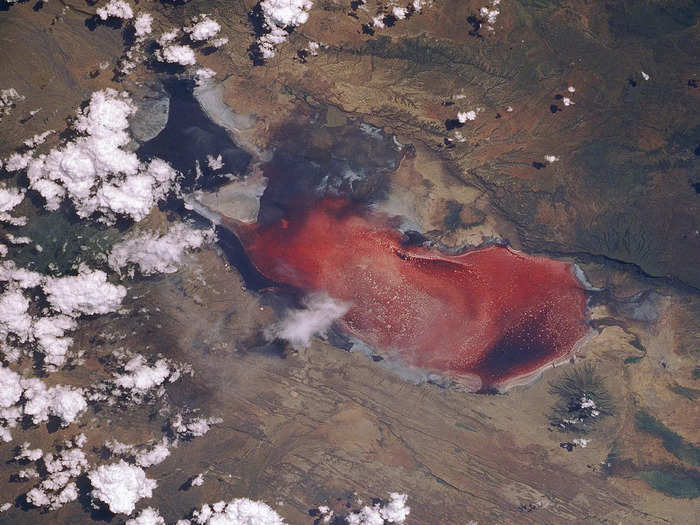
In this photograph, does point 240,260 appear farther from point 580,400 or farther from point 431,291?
point 580,400

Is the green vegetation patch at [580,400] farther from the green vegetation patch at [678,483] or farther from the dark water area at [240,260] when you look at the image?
the dark water area at [240,260]

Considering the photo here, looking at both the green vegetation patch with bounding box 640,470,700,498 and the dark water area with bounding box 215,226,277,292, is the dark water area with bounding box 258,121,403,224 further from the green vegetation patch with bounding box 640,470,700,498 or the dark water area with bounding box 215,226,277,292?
the green vegetation patch with bounding box 640,470,700,498

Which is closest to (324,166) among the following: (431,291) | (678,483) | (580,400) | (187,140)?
(187,140)

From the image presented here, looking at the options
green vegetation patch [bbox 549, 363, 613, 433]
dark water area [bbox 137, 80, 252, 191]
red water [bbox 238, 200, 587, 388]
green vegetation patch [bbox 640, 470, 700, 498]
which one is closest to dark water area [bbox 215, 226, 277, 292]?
red water [bbox 238, 200, 587, 388]

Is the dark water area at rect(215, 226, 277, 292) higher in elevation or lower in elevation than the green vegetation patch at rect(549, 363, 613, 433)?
higher

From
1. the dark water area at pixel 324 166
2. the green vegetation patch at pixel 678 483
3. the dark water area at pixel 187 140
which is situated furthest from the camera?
the green vegetation patch at pixel 678 483

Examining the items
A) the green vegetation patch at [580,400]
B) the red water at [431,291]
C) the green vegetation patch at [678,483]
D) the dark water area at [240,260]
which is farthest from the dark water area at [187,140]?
the green vegetation patch at [678,483]
